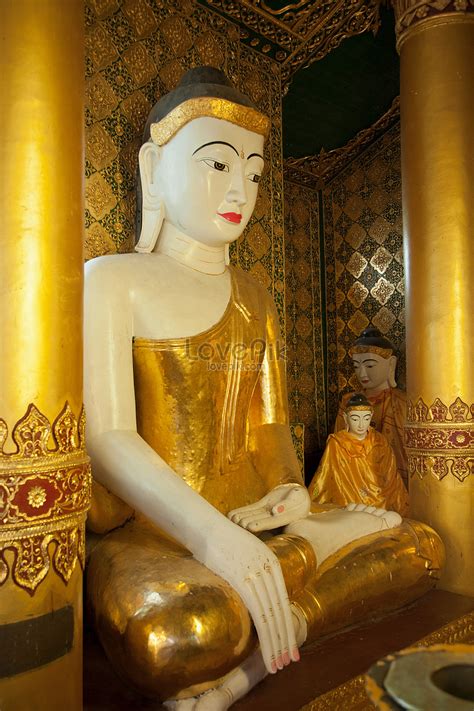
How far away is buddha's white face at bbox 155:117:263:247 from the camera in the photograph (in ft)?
9.04

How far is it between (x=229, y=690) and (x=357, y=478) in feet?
8.52

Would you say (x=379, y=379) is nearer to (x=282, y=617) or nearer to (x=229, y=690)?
(x=282, y=617)

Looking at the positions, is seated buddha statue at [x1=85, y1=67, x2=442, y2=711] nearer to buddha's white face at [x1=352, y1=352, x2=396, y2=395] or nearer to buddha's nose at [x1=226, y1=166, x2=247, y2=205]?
buddha's nose at [x1=226, y1=166, x2=247, y2=205]

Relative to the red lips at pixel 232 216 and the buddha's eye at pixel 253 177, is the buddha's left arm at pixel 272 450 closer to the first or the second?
the red lips at pixel 232 216

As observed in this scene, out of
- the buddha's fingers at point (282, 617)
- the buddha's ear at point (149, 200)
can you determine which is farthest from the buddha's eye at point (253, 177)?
the buddha's fingers at point (282, 617)

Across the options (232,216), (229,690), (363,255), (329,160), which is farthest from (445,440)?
(329,160)

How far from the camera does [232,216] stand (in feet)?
9.27

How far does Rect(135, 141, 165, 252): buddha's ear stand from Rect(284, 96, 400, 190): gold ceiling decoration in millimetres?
3220

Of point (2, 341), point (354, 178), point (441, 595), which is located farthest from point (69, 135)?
point (354, 178)

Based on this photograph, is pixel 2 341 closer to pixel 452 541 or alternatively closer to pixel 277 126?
pixel 452 541

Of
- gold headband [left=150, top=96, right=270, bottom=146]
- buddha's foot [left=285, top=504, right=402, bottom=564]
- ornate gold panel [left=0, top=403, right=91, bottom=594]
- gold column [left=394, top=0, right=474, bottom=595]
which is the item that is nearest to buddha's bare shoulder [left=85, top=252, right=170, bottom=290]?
gold headband [left=150, top=96, right=270, bottom=146]

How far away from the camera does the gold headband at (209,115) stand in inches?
110

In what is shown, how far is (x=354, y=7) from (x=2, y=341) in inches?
141

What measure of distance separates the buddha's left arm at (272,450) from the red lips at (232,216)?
47cm
